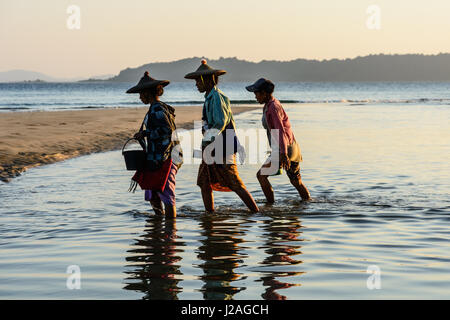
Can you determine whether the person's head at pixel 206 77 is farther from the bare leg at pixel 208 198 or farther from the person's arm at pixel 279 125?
the bare leg at pixel 208 198

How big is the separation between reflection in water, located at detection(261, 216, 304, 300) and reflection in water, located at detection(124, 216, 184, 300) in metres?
0.80

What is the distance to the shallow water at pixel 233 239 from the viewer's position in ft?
17.7

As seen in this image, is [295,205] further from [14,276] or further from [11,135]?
[11,135]

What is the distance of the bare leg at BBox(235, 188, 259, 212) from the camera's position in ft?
27.8

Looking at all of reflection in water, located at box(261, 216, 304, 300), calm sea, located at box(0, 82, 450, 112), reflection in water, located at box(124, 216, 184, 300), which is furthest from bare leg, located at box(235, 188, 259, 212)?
calm sea, located at box(0, 82, 450, 112)

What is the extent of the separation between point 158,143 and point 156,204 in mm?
1096

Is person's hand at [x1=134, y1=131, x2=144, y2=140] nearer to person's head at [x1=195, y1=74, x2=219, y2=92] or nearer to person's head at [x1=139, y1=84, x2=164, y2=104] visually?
person's head at [x1=139, y1=84, x2=164, y2=104]

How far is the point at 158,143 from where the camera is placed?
7848mm

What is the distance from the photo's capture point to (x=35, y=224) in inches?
326

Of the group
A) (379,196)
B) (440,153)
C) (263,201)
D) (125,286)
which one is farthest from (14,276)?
(440,153)

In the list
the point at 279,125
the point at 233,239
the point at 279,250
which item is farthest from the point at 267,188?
the point at 279,250

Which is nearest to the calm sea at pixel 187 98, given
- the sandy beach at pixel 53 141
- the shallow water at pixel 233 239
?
the sandy beach at pixel 53 141

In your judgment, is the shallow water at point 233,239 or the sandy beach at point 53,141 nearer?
the shallow water at point 233,239

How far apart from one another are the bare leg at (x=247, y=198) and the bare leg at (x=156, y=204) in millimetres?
1073
